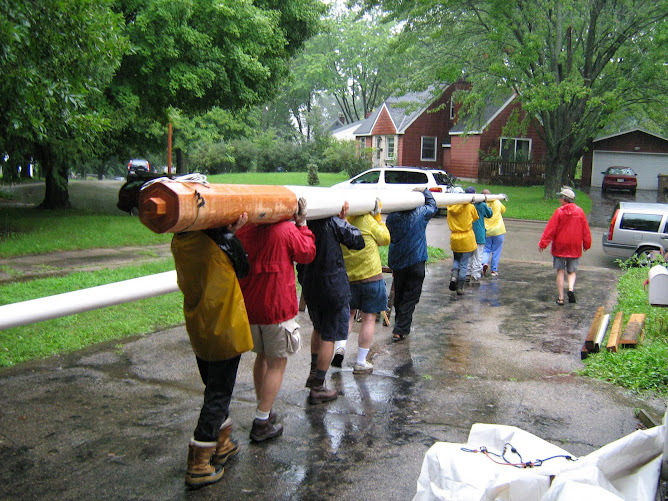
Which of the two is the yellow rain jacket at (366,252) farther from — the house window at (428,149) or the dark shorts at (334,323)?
the house window at (428,149)

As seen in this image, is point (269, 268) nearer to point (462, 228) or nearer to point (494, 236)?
point (462, 228)

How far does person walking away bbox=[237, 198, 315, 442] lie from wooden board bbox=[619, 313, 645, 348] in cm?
409

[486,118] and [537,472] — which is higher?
[486,118]

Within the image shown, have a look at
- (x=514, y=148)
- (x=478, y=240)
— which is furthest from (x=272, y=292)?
(x=514, y=148)

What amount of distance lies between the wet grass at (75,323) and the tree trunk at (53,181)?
26.8 ft

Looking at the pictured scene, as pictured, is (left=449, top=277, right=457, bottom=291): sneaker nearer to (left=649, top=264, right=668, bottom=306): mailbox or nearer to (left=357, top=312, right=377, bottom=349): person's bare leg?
(left=357, top=312, right=377, bottom=349): person's bare leg

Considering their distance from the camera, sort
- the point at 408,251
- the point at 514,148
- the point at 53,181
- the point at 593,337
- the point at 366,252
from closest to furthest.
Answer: the point at 366,252 < the point at 408,251 < the point at 593,337 < the point at 53,181 < the point at 514,148

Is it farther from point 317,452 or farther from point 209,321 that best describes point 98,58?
point 317,452

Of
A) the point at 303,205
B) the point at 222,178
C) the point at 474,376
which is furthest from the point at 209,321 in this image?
the point at 222,178

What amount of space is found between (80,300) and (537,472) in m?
2.72

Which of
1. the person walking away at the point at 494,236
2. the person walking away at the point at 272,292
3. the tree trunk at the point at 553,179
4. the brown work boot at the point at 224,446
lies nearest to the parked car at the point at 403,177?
the tree trunk at the point at 553,179

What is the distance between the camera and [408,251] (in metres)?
6.96

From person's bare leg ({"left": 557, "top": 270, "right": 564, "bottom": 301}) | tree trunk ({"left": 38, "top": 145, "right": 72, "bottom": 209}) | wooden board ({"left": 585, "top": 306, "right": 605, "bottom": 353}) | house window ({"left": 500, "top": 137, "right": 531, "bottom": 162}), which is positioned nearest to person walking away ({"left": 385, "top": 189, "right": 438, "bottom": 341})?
wooden board ({"left": 585, "top": 306, "right": 605, "bottom": 353})

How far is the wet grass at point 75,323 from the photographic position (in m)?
6.21
